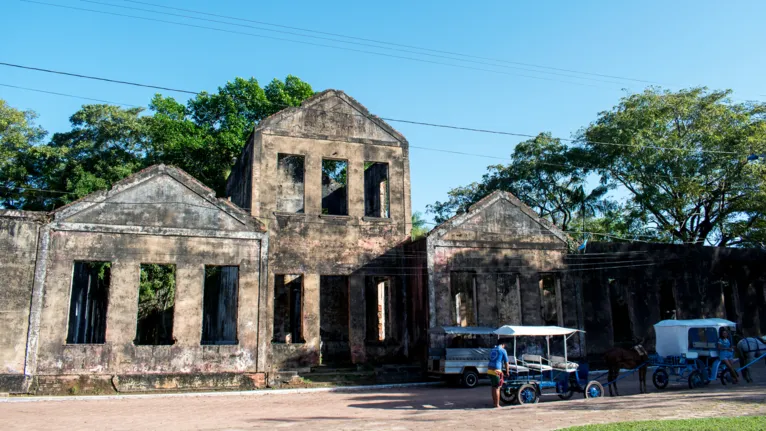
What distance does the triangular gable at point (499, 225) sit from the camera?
74.2 ft

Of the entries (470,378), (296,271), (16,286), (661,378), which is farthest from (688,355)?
(16,286)

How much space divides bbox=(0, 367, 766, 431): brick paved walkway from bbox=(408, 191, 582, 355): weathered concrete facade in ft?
18.0

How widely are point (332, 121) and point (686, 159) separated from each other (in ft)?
60.5

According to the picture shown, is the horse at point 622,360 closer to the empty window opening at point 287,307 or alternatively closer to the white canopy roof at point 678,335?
the white canopy roof at point 678,335

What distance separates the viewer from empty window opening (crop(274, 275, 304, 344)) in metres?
27.4

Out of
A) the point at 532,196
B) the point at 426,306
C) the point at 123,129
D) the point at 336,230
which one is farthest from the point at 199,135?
the point at 532,196

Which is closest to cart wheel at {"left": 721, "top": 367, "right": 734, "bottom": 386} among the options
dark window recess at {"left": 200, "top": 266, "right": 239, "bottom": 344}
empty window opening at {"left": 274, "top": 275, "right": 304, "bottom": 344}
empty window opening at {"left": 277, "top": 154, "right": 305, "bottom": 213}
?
empty window opening at {"left": 274, "top": 275, "right": 304, "bottom": 344}

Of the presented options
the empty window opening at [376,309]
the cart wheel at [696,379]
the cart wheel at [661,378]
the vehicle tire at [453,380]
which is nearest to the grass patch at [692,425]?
the cart wheel at [661,378]

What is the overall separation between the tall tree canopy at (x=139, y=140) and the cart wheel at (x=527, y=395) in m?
21.7

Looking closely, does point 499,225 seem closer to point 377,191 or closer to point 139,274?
point 377,191

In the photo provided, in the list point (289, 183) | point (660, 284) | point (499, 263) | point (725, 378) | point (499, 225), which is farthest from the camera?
point (289, 183)

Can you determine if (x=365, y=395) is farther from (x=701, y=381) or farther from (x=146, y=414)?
(x=701, y=381)

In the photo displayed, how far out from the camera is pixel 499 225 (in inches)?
918

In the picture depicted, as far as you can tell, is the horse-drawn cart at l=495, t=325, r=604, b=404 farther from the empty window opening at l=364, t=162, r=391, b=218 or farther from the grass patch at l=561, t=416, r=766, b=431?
the empty window opening at l=364, t=162, r=391, b=218
